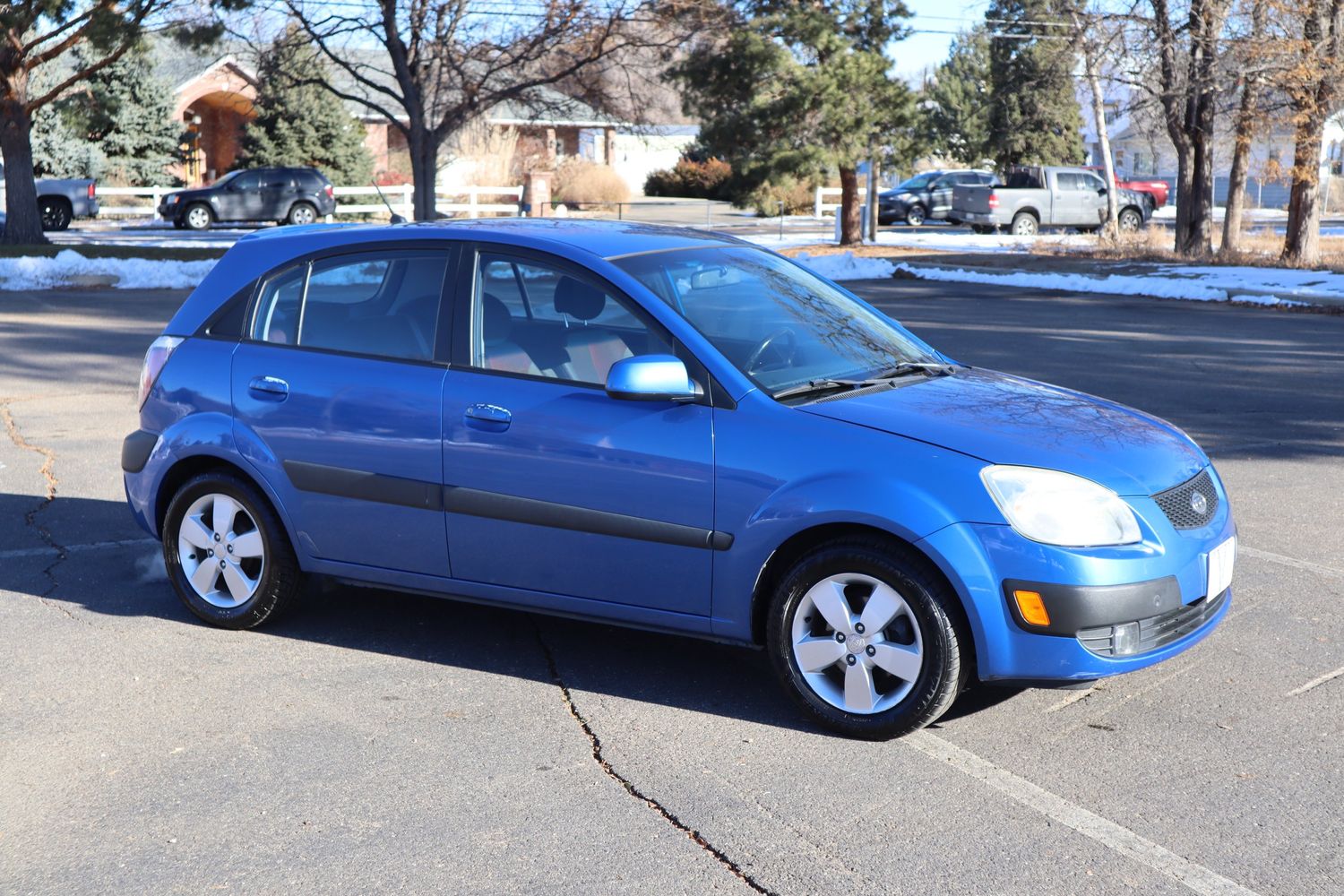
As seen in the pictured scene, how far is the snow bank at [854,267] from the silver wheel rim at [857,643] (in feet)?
68.9

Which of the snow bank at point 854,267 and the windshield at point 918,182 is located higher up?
the windshield at point 918,182

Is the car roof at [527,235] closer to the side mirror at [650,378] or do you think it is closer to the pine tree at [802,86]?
the side mirror at [650,378]

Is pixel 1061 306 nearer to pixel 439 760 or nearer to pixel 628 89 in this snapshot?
pixel 628 89

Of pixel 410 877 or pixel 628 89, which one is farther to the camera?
pixel 628 89

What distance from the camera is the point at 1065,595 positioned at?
427 centimetres

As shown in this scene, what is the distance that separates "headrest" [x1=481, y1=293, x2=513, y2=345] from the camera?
5.24 metres

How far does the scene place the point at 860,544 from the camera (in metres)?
4.50

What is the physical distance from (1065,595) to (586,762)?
155 centimetres

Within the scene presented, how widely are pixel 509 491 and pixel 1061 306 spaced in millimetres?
15875

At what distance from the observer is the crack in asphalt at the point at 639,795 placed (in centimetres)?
365

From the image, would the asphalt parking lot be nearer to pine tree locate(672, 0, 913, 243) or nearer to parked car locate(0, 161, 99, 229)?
pine tree locate(672, 0, 913, 243)

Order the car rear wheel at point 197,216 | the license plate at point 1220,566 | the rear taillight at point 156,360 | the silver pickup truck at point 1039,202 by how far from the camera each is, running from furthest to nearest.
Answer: the silver pickup truck at point 1039,202, the car rear wheel at point 197,216, the rear taillight at point 156,360, the license plate at point 1220,566

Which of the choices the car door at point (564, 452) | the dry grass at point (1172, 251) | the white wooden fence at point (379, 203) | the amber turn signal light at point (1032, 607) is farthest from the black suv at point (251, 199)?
the amber turn signal light at point (1032, 607)

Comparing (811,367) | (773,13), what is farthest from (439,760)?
(773,13)
